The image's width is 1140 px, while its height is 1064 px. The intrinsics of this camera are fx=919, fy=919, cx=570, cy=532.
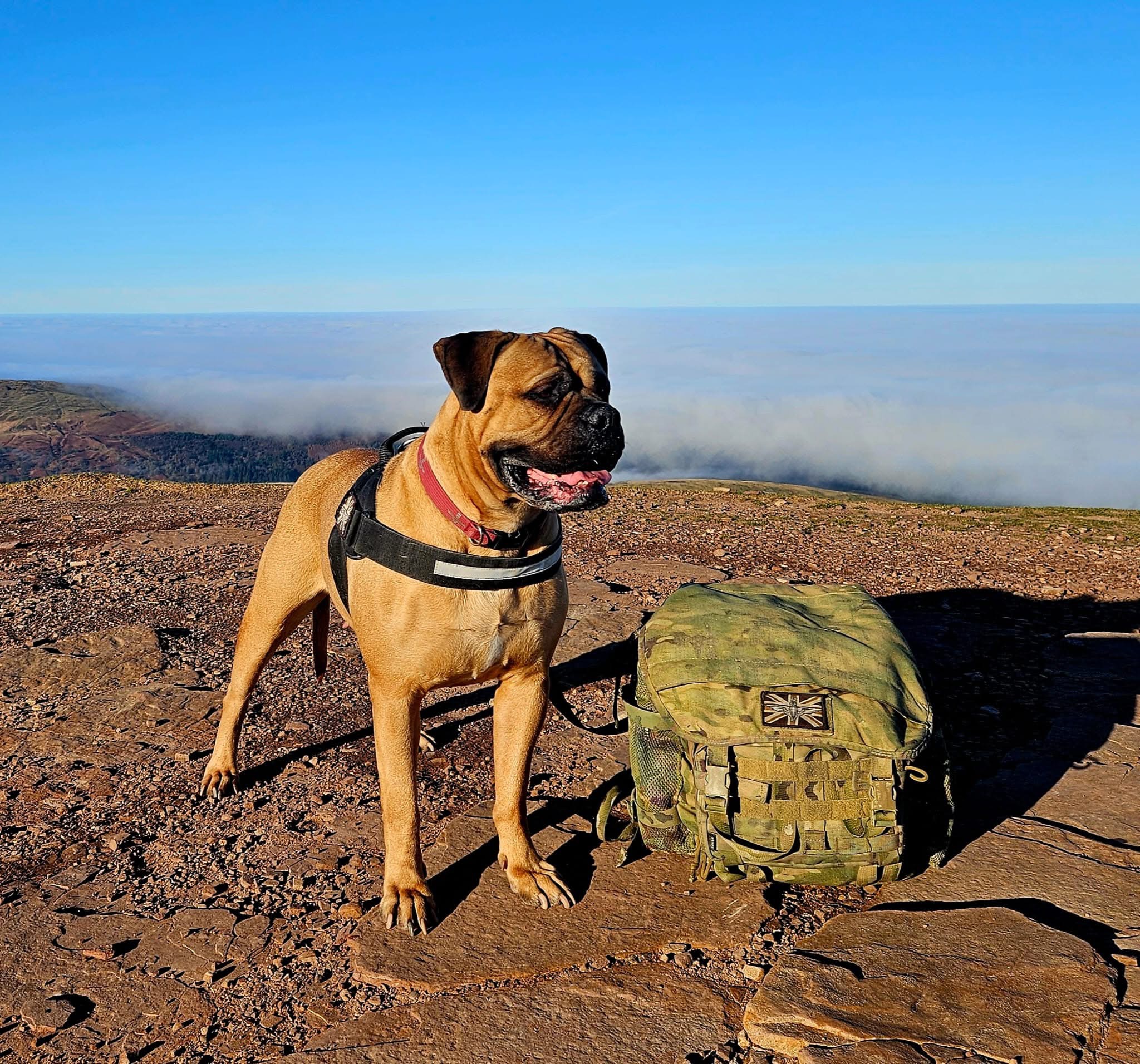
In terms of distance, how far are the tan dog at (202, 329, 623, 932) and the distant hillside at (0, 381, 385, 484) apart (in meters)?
143

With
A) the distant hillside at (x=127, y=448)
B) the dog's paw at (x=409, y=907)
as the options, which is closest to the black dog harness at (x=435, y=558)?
the dog's paw at (x=409, y=907)

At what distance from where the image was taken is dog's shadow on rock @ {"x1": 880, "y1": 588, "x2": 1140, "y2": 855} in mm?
4793

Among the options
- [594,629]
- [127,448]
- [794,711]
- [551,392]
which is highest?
[551,392]

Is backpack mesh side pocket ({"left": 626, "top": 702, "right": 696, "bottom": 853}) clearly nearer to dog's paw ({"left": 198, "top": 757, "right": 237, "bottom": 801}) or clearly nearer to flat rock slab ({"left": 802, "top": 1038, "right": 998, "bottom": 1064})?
flat rock slab ({"left": 802, "top": 1038, "right": 998, "bottom": 1064})

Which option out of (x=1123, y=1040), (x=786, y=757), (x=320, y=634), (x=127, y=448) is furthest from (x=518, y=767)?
(x=127, y=448)

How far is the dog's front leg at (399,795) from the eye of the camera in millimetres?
3816

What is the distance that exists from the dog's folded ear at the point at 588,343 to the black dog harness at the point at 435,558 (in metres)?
0.79

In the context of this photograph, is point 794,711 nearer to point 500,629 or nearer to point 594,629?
point 500,629

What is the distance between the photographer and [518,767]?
412cm

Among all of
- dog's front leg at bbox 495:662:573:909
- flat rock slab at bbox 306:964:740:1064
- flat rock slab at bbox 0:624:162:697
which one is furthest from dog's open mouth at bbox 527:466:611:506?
flat rock slab at bbox 0:624:162:697

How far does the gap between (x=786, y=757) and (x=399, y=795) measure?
63.6 inches

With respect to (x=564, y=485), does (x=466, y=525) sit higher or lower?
lower

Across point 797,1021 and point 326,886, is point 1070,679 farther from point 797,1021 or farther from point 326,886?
point 326,886

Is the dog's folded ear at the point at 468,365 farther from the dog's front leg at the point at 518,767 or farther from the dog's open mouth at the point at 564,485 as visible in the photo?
the dog's front leg at the point at 518,767
